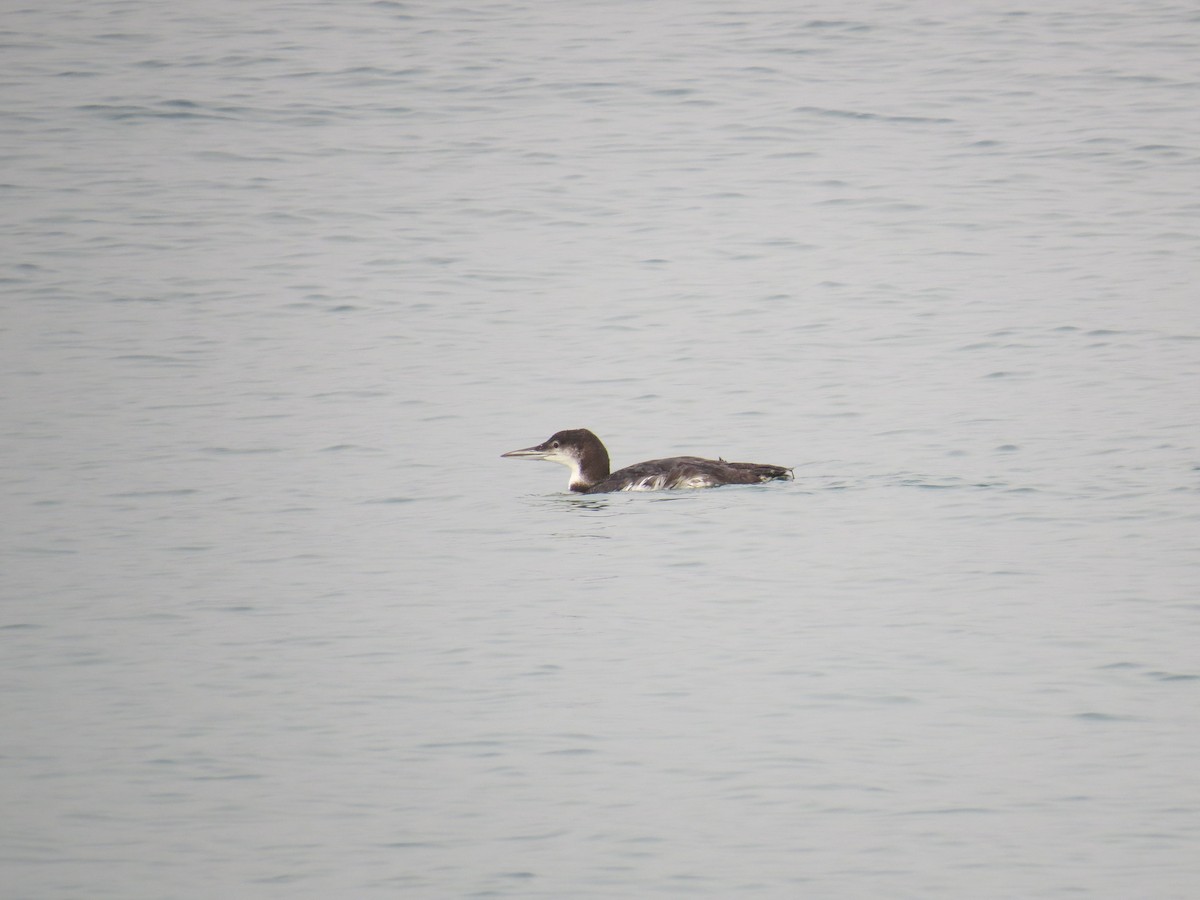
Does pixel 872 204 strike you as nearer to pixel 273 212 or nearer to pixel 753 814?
pixel 273 212

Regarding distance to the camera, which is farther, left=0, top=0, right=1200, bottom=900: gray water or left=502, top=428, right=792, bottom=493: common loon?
left=502, top=428, right=792, bottom=493: common loon

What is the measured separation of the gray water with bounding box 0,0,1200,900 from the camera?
711 centimetres

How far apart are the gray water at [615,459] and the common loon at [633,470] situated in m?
0.21

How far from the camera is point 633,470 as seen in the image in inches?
532

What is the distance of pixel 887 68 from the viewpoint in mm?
31922

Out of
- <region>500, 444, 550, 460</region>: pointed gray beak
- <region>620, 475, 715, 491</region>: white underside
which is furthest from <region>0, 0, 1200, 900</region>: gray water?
<region>500, 444, 550, 460</region>: pointed gray beak

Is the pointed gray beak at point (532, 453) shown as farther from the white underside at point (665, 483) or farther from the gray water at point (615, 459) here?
the white underside at point (665, 483)

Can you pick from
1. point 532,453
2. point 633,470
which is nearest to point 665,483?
point 633,470

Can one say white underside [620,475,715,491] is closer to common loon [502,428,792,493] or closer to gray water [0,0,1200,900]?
common loon [502,428,792,493]

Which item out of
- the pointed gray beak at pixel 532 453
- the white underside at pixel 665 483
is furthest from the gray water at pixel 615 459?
the pointed gray beak at pixel 532 453

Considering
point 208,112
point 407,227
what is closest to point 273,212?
point 407,227

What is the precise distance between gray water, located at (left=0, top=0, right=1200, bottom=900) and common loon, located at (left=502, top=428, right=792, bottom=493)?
0.21m

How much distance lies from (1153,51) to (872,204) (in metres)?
9.86

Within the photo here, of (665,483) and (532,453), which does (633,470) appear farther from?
(532,453)
